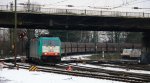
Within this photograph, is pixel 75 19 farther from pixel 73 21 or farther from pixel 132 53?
pixel 132 53

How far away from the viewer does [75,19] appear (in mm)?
55750

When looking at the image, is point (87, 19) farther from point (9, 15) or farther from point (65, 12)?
point (9, 15)

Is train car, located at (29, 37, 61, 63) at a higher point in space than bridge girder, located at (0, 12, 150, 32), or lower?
lower

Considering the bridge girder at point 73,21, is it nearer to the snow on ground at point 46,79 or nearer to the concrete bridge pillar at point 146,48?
the concrete bridge pillar at point 146,48

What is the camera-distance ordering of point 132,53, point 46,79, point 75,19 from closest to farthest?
point 46,79
point 75,19
point 132,53

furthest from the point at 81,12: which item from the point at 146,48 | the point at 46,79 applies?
the point at 46,79

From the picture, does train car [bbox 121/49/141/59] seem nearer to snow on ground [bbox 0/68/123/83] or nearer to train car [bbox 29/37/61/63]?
train car [bbox 29/37/61/63]

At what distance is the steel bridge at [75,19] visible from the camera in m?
53.0

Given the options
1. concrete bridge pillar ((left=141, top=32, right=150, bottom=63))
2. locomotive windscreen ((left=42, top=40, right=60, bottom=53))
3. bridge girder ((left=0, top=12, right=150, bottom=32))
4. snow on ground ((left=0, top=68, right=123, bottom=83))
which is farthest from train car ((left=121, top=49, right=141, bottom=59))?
snow on ground ((left=0, top=68, right=123, bottom=83))

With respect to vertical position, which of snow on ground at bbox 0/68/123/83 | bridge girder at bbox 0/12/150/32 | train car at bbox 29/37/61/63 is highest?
bridge girder at bbox 0/12/150/32

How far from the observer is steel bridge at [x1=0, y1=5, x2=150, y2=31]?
53.0m

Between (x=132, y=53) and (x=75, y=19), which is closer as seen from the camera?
(x=75, y=19)

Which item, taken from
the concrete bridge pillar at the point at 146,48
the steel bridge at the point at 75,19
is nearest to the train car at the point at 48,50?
the steel bridge at the point at 75,19

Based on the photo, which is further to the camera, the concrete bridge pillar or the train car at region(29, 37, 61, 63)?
the concrete bridge pillar
